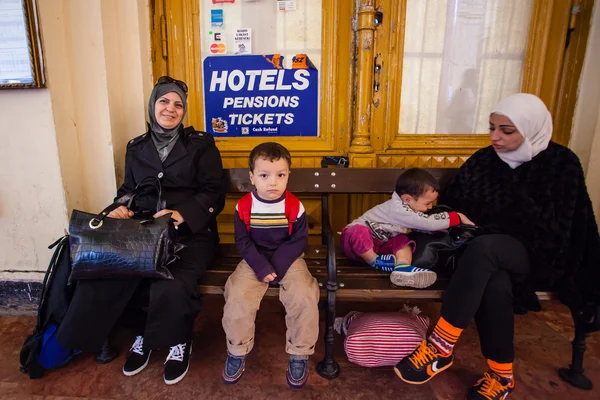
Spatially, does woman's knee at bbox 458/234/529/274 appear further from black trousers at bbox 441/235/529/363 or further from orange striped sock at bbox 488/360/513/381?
orange striped sock at bbox 488/360/513/381

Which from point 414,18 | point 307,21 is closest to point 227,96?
point 307,21

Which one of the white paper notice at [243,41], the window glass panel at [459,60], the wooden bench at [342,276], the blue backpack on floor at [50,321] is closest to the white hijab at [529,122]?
the wooden bench at [342,276]

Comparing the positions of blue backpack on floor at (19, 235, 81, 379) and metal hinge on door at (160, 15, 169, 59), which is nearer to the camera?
blue backpack on floor at (19, 235, 81, 379)

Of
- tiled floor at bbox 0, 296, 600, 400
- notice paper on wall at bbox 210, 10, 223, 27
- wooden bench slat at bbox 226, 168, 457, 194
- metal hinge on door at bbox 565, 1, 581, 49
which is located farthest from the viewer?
notice paper on wall at bbox 210, 10, 223, 27

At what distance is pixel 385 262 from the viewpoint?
6.91 feet

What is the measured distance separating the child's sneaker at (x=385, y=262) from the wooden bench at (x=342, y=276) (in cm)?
4

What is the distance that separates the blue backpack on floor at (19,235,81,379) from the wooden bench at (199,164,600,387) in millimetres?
719

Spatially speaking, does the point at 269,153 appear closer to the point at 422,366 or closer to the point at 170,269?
the point at 170,269

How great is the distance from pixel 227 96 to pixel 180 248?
1.36m

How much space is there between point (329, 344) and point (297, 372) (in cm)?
21

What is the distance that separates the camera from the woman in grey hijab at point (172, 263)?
184 centimetres

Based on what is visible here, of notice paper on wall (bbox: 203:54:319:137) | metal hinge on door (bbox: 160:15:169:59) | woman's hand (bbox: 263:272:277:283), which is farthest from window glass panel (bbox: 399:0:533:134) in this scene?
metal hinge on door (bbox: 160:15:169:59)

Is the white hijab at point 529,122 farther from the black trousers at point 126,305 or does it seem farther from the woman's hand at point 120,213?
the woman's hand at point 120,213

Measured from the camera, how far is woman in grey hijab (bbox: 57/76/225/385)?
6.05 ft
